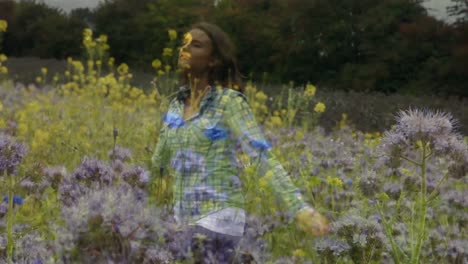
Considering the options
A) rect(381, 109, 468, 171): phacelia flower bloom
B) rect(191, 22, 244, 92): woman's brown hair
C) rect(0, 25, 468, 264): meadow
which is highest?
rect(191, 22, 244, 92): woman's brown hair

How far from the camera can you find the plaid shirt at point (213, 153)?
11.5 ft

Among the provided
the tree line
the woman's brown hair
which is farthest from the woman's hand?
the tree line

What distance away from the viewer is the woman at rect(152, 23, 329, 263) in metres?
3.41

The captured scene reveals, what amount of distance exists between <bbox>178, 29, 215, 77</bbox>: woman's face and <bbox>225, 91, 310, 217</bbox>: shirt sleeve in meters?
0.26

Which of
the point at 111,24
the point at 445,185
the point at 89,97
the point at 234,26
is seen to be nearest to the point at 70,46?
the point at 111,24

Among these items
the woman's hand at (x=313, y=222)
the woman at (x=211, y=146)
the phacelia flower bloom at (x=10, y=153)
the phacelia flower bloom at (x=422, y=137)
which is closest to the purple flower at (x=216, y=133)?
the woman at (x=211, y=146)

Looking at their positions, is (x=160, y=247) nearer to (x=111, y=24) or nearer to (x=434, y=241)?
(x=434, y=241)

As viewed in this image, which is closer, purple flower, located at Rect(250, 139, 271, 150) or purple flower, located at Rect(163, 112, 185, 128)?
purple flower, located at Rect(250, 139, 271, 150)

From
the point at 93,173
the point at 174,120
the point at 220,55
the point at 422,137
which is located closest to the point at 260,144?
the point at 174,120

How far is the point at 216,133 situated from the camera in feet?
11.9

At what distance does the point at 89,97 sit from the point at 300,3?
18160mm

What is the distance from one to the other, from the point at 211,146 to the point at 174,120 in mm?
279

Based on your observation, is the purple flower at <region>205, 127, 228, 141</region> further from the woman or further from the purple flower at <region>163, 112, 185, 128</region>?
the purple flower at <region>163, 112, 185, 128</region>

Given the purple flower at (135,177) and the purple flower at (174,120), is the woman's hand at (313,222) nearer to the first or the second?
the purple flower at (135,177)
